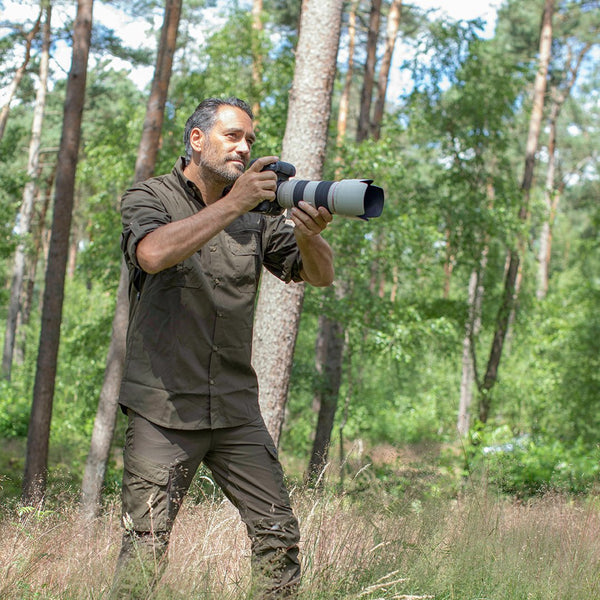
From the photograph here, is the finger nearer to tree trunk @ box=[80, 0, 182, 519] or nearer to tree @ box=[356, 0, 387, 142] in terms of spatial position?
tree trunk @ box=[80, 0, 182, 519]

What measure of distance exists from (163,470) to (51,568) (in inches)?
39.3

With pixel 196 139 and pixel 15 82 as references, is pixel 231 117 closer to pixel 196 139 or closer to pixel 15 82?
pixel 196 139

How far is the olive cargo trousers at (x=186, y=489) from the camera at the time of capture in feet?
9.05

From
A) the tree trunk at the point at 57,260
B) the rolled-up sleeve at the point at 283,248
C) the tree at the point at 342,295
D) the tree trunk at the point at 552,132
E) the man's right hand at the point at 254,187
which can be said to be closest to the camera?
the man's right hand at the point at 254,187

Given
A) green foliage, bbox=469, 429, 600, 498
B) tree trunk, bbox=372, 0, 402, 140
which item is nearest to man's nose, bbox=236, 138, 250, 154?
green foliage, bbox=469, 429, 600, 498

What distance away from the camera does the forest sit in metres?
3.70

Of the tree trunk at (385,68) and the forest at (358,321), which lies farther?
the tree trunk at (385,68)

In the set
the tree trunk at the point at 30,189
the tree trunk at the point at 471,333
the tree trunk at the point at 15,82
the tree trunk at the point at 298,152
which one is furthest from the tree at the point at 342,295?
the tree trunk at the point at 15,82

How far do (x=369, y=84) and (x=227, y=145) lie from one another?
12548 mm

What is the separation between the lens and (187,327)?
2920 millimetres

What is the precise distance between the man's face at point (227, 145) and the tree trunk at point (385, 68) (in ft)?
39.2

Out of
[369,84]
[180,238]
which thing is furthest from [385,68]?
[180,238]

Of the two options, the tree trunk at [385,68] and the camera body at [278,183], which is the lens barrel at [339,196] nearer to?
the camera body at [278,183]

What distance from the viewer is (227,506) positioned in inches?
186
